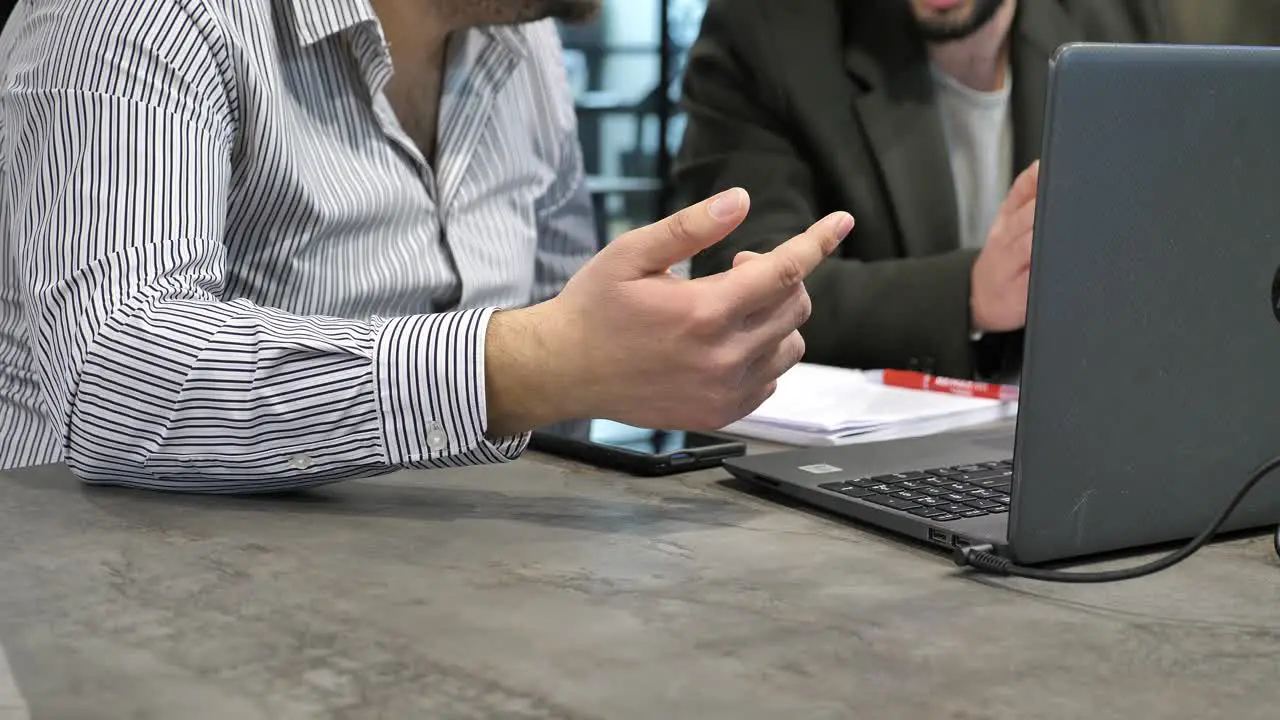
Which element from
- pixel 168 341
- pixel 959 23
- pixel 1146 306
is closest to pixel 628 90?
pixel 959 23

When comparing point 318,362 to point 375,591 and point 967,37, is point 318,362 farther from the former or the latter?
point 967,37

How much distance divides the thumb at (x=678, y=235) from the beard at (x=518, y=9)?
1.94 ft

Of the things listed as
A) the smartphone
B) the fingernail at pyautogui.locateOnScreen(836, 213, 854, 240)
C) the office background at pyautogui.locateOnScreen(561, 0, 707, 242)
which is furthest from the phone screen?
the office background at pyautogui.locateOnScreen(561, 0, 707, 242)

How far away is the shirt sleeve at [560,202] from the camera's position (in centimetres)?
163

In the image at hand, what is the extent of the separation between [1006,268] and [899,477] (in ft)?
1.86

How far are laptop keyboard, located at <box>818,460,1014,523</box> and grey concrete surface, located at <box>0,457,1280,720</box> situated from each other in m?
0.03

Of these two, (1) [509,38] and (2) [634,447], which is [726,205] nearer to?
(2) [634,447]

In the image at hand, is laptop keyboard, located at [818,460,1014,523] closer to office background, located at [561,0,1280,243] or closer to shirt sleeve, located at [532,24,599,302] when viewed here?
shirt sleeve, located at [532,24,599,302]

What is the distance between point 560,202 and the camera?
1686 mm

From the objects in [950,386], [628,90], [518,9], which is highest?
[518,9]

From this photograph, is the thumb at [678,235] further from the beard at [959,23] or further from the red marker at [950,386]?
the beard at [959,23]

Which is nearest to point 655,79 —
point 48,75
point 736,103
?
point 736,103

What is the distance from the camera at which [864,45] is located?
1753mm

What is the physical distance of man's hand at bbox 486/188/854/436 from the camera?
82 centimetres
